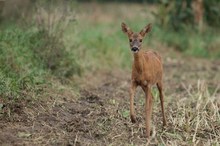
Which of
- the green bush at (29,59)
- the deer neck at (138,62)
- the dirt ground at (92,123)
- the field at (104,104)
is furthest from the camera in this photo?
the green bush at (29,59)

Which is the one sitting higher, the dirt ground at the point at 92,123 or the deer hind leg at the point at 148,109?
the deer hind leg at the point at 148,109

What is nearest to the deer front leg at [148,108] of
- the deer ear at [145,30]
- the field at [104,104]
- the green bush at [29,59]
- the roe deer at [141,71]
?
the roe deer at [141,71]

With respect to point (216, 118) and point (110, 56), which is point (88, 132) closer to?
point (216, 118)

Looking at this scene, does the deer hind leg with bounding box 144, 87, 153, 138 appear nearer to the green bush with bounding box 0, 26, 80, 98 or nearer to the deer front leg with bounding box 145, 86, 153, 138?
the deer front leg with bounding box 145, 86, 153, 138

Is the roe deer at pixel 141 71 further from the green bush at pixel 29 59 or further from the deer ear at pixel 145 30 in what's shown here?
the green bush at pixel 29 59

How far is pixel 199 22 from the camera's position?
18797mm

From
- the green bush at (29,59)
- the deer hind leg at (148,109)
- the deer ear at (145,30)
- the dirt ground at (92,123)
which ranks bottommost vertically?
the dirt ground at (92,123)

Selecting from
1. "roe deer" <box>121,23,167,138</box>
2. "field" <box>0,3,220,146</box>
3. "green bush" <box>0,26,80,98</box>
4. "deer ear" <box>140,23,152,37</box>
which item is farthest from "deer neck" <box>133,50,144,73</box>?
"green bush" <box>0,26,80,98</box>

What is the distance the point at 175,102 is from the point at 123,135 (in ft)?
9.13

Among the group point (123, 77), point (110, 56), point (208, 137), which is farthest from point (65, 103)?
point (110, 56)

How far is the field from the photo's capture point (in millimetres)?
8156

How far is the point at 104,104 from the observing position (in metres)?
10.1

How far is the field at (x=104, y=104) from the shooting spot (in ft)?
26.8

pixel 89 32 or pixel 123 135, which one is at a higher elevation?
pixel 89 32
